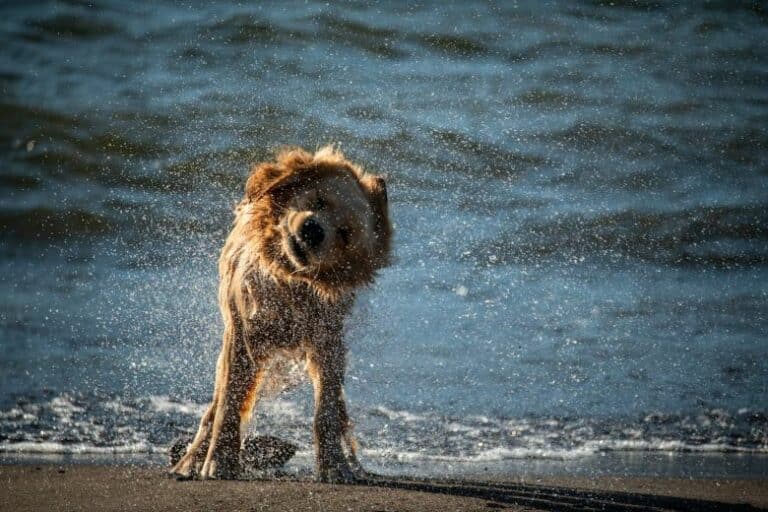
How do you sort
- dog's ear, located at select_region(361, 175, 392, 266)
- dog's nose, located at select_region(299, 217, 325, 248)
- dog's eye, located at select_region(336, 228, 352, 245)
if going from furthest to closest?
dog's ear, located at select_region(361, 175, 392, 266) → dog's eye, located at select_region(336, 228, 352, 245) → dog's nose, located at select_region(299, 217, 325, 248)

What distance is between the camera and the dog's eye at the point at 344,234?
441 cm

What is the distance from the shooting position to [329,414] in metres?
4.55

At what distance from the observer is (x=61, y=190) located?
35.4 feet

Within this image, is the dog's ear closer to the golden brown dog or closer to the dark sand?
the golden brown dog

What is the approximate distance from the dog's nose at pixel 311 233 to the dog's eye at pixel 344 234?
0.15 m

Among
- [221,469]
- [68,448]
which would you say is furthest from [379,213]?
[68,448]

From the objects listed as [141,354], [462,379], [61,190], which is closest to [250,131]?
[61,190]

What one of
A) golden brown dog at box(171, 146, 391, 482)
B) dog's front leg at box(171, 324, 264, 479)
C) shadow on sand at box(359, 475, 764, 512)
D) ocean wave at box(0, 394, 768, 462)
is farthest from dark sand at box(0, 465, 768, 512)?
ocean wave at box(0, 394, 768, 462)

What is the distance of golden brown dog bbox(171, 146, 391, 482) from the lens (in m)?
4.42

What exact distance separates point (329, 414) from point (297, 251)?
0.91 meters

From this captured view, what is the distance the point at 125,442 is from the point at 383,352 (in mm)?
2619

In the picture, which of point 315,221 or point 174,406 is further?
point 174,406

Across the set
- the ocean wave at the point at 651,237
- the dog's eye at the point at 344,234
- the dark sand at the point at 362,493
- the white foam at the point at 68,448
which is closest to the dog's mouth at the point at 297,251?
the dog's eye at the point at 344,234

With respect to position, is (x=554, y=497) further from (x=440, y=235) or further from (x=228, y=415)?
(x=440, y=235)
